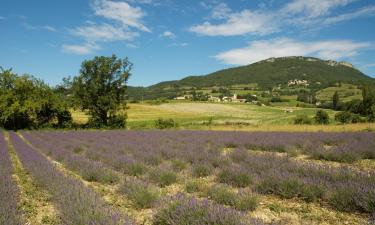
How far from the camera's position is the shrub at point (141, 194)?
18.1ft

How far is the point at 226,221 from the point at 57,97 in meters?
39.5

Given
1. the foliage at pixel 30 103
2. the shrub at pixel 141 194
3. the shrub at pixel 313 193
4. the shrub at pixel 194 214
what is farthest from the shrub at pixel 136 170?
the foliage at pixel 30 103

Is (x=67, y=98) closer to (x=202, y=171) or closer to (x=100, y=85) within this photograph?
(x=100, y=85)

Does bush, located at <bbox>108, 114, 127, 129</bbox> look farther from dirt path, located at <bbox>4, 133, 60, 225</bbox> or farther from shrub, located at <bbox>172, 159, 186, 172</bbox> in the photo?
dirt path, located at <bbox>4, 133, 60, 225</bbox>

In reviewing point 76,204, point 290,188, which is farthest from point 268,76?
point 76,204

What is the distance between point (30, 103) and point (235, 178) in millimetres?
36385

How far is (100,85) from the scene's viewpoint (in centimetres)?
3631

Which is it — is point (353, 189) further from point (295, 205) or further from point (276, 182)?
point (276, 182)

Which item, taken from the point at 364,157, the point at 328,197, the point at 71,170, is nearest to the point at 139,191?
the point at 328,197

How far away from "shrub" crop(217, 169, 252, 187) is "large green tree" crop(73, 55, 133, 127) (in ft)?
101

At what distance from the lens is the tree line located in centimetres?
3650

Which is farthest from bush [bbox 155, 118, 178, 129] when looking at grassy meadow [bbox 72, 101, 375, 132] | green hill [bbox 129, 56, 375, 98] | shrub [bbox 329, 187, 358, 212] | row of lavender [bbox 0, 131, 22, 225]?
green hill [bbox 129, 56, 375, 98]

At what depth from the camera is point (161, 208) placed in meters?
4.62

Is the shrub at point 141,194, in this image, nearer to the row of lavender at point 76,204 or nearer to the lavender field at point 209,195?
the lavender field at point 209,195
